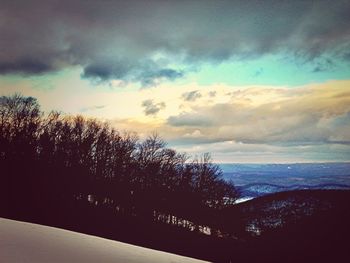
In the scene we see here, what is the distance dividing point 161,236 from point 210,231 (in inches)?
333

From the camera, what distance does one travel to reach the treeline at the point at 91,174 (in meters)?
39.2

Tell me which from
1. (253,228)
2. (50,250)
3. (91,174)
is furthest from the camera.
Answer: (253,228)

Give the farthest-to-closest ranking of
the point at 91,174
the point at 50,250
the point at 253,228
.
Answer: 1. the point at 253,228
2. the point at 91,174
3. the point at 50,250

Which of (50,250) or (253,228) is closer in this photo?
(50,250)

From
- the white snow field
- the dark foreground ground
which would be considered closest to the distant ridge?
the dark foreground ground

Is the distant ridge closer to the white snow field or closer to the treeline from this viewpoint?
the treeline

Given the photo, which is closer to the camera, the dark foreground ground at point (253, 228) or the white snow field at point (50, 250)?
the white snow field at point (50, 250)

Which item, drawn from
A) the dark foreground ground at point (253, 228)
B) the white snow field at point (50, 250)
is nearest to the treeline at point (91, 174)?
the dark foreground ground at point (253, 228)

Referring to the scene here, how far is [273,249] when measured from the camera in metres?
50.5

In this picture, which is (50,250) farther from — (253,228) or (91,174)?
(253,228)

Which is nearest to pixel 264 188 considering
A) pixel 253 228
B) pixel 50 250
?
pixel 253 228

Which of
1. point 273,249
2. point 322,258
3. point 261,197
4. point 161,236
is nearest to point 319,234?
point 322,258

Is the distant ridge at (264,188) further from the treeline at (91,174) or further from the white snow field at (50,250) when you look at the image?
the white snow field at (50,250)

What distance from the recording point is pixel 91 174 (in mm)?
41750
